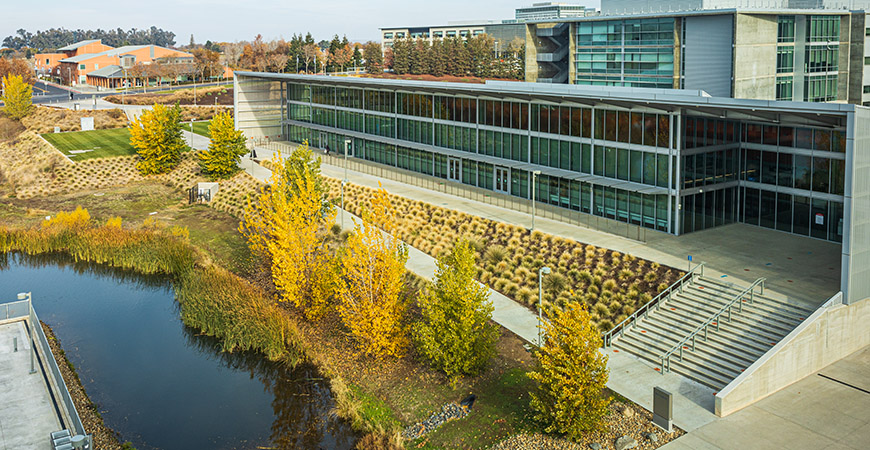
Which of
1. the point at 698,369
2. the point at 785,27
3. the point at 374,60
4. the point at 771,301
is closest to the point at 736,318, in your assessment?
the point at 771,301

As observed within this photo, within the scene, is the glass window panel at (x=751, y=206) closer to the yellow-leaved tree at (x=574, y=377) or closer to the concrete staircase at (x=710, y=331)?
the concrete staircase at (x=710, y=331)

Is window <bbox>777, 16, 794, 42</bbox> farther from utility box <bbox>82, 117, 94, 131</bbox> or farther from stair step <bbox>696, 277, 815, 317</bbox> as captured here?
utility box <bbox>82, 117, 94, 131</bbox>

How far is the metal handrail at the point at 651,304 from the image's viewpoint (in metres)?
31.5

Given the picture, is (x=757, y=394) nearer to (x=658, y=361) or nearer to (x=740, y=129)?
(x=658, y=361)

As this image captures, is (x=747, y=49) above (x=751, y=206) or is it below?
above

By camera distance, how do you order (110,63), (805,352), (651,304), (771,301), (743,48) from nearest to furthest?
(805,352) < (771,301) < (651,304) < (743,48) < (110,63)

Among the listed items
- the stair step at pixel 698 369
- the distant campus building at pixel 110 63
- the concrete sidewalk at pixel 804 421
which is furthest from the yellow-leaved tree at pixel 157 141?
the distant campus building at pixel 110 63

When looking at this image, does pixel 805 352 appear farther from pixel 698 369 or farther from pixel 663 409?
pixel 663 409

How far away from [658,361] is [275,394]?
14973mm

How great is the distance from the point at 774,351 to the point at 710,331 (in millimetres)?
3076

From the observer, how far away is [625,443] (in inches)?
946

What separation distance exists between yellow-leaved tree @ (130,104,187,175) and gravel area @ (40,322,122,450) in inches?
1531

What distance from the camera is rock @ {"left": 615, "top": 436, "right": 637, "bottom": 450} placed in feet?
78.6

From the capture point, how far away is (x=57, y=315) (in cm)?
3834
